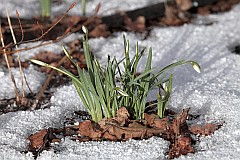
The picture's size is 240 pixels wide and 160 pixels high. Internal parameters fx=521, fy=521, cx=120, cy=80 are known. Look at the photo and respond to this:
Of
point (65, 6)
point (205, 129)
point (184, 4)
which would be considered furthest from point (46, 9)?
point (205, 129)

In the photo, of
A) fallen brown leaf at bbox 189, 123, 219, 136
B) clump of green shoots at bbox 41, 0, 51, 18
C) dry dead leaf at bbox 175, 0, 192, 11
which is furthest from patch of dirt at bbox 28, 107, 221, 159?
dry dead leaf at bbox 175, 0, 192, 11

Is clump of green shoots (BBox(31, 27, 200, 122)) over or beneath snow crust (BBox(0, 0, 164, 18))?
beneath

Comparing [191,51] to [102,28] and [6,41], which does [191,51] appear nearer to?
[102,28]

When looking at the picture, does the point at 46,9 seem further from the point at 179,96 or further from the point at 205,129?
the point at 205,129

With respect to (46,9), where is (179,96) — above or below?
below

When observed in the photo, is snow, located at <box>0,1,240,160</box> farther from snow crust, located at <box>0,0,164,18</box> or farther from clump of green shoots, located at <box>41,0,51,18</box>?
clump of green shoots, located at <box>41,0,51,18</box>
